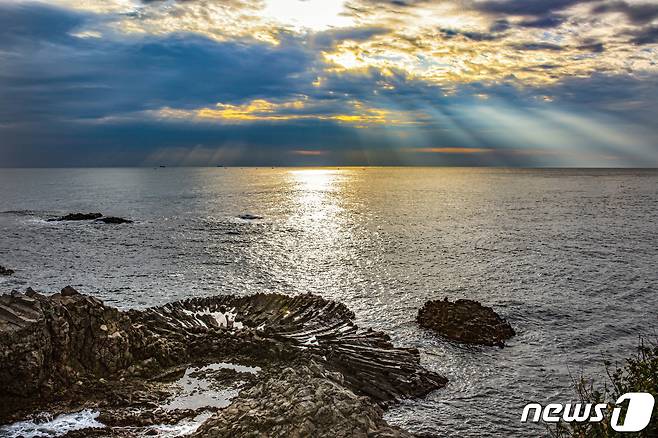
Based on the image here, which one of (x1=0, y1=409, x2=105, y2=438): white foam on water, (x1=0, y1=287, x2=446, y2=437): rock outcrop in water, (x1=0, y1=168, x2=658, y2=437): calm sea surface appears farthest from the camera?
(x1=0, y1=168, x2=658, y2=437): calm sea surface

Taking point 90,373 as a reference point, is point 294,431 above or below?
above

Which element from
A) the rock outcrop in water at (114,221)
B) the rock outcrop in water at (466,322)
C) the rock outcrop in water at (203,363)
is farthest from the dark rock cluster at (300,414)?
the rock outcrop in water at (114,221)

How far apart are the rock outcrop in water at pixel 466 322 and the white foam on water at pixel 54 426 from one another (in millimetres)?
20413

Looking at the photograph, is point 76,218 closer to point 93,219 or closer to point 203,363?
point 93,219

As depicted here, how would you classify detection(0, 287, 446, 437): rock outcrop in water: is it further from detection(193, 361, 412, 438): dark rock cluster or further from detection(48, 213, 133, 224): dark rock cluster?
detection(48, 213, 133, 224): dark rock cluster

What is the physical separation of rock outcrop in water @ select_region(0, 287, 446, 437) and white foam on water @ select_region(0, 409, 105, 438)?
539 millimetres

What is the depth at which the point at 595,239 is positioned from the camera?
233 feet

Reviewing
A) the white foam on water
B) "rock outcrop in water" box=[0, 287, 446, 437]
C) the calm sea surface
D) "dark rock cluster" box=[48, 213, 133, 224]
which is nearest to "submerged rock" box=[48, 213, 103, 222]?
"dark rock cluster" box=[48, 213, 133, 224]

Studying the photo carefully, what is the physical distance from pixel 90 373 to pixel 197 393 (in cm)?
536

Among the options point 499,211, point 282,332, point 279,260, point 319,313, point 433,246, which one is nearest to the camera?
point 282,332

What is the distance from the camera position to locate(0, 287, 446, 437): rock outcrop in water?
1520cm

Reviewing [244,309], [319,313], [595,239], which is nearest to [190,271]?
[244,309]

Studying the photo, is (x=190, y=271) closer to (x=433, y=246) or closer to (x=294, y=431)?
(x=433, y=246)

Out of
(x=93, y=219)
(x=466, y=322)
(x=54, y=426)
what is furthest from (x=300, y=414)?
(x=93, y=219)
